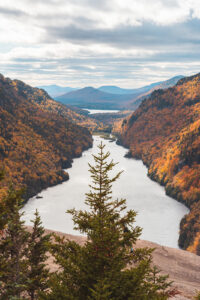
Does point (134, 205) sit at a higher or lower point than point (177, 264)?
lower

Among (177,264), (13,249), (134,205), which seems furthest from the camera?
(134,205)

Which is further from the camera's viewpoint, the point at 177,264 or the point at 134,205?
the point at 134,205

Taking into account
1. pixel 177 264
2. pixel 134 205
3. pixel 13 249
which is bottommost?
pixel 134 205

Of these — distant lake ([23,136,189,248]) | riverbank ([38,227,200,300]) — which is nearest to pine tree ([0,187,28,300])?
riverbank ([38,227,200,300])

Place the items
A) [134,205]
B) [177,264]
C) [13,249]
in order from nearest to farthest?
[13,249] → [177,264] → [134,205]

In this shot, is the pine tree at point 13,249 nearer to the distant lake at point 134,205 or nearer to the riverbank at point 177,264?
the riverbank at point 177,264

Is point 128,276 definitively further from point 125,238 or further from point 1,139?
point 1,139

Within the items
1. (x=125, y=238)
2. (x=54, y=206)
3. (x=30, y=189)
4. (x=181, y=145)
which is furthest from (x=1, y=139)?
(x=125, y=238)

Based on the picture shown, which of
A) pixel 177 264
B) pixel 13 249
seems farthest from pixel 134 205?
pixel 13 249

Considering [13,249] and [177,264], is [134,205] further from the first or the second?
[13,249]
